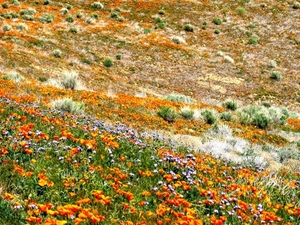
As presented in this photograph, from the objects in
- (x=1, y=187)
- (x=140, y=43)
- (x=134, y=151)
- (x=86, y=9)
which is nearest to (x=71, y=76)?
(x=134, y=151)

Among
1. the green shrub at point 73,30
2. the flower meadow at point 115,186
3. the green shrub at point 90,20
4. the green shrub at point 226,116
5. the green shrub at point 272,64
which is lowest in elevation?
the green shrub at point 272,64

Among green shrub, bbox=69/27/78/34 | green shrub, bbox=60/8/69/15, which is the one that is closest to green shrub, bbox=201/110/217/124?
green shrub, bbox=69/27/78/34

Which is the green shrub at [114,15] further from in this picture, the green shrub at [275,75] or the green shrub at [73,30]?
the green shrub at [275,75]

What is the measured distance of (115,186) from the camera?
4.72 metres

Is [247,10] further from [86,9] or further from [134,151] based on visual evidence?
[134,151]

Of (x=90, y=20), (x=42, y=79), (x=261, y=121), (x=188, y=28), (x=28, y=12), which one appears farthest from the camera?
(x=188, y=28)

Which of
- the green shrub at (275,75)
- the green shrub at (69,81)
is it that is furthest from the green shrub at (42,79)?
the green shrub at (275,75)

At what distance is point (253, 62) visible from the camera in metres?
35.0

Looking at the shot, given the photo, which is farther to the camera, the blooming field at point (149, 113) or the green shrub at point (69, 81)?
the green shrub at point (69, 81)

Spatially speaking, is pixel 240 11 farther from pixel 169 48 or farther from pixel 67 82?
pixel 67 82

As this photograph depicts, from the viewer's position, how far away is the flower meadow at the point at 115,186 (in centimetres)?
394

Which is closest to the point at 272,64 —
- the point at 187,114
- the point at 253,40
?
→ the point at 253,40

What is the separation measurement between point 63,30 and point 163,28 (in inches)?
460

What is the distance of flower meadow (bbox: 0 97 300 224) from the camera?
12.9 feet
